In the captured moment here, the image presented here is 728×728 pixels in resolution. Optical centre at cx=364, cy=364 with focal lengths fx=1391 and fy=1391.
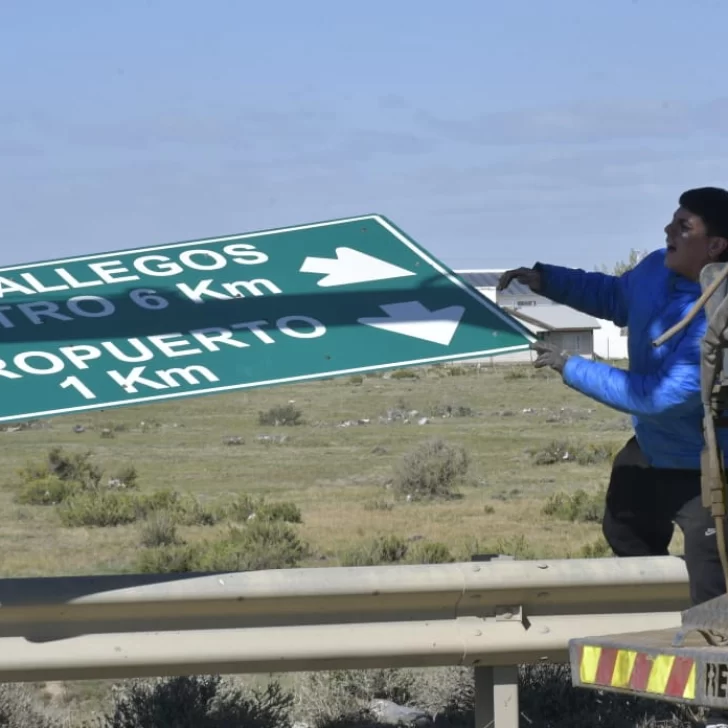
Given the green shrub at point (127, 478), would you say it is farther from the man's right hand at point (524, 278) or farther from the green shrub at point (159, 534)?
the man's right hand at point (524, 278)

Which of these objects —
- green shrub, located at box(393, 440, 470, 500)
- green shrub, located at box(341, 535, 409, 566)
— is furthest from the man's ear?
green shrub, located at box(393, 440, 470, 500)

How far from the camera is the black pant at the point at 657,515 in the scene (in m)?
4.59

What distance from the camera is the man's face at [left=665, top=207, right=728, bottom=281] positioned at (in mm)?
4535

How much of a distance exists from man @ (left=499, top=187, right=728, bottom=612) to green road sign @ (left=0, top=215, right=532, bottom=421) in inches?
15.8

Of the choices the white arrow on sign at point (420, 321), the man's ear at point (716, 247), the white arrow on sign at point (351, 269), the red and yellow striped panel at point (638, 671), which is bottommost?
the red and yellow striped panel at point (638, 671)

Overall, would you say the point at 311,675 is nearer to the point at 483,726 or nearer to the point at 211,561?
the point at 483,726

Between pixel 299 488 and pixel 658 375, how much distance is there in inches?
712

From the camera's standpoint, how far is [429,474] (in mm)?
21641

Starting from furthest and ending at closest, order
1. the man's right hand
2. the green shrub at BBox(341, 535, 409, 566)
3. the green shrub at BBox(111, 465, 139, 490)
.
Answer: the green shrub at BBox(111, 465, 139, 490) < the green shrub at BBox(341, 535, 409, 566) < the man's right hand

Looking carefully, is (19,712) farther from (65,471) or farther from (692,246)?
(65,471)

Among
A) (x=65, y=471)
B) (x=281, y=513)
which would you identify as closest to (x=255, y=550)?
(x=281, y=513)

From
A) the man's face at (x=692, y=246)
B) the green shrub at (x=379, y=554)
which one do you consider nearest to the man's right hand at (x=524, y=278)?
the man's face at (x=692, y=246)

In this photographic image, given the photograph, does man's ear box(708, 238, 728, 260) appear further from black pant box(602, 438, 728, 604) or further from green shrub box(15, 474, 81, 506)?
green shrub box(15, 474, 81, 506)

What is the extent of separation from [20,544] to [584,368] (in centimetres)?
1233
